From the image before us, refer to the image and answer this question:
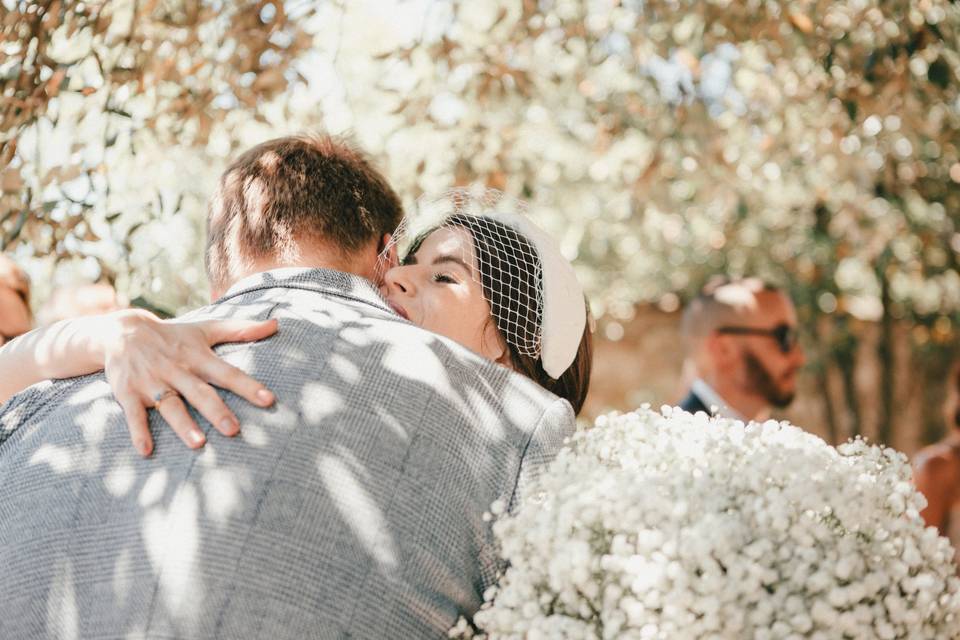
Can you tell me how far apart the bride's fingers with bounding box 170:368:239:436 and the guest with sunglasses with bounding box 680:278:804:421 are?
4.07m

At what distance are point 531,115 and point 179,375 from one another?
822cm

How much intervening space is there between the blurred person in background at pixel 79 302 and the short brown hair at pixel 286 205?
2.88 m

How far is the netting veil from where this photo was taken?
3305 millimetres

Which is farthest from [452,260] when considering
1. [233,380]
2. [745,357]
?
[745,357]

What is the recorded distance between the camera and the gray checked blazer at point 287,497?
6.57ft

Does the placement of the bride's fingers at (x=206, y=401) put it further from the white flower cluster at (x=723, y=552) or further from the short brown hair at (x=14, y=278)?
the short brown hair at (x=14, y=278)

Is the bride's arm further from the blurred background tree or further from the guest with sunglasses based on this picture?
the guest with sunglasses

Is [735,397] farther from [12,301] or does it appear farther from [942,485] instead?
[12,301]

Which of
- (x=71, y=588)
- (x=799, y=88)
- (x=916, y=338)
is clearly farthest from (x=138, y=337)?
(x=916, y=338)

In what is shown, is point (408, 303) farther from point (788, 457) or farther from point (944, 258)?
point (944, 258)

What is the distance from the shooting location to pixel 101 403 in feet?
7.39

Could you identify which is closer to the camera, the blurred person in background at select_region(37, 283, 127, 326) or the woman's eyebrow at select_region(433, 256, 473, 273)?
the woman's eyebrow at select_region(433, 256, 473, 273)

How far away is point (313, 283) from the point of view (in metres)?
2.48

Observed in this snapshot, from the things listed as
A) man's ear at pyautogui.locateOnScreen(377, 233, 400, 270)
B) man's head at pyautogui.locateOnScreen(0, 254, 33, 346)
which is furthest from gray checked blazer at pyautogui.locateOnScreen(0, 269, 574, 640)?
man's head at pyautogui.locateOnScreen(0, 254, 33, 346)
